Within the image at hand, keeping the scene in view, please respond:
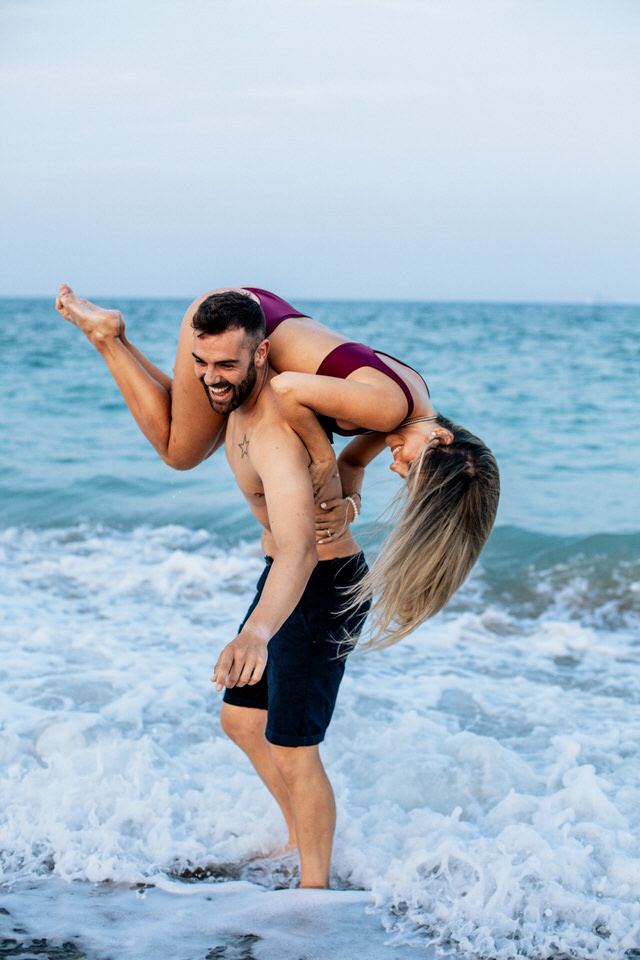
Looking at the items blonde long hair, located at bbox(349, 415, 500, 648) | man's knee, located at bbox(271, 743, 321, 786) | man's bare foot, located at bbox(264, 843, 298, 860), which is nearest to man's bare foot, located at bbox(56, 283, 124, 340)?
blonde long hair, located at bbox(349, 415, 500, 648)

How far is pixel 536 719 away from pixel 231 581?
2953 mm

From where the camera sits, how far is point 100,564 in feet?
23.6

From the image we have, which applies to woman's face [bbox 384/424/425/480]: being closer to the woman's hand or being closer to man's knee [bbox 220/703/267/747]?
the woman's hand

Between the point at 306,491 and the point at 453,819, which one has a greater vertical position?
the point at 306,491

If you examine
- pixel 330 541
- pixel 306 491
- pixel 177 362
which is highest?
pixel 177 362

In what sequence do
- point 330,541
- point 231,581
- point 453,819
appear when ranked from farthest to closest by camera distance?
point 231,581
point 453,819
point 330,541

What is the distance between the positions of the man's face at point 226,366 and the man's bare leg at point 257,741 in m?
1.22

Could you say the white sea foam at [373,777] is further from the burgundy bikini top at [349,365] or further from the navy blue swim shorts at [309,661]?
the burgundy bikini top at [349,365]

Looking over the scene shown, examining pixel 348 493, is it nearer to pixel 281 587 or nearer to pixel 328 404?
pixel 328 404

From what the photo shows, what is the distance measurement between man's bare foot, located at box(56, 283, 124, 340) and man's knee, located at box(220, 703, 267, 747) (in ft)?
4.77

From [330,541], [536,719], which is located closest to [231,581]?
[536,719]

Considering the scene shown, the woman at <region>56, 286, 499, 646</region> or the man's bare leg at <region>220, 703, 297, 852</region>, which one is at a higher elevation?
the woman at <region>56, 286, 499, 646</region>

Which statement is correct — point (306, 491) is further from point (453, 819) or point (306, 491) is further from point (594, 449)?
point (594, 449)

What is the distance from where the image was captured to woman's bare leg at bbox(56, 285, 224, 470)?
10.6ft
